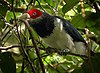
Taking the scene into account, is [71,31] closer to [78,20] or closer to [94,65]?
[78,20]

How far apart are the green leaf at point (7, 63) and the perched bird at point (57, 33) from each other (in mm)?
384

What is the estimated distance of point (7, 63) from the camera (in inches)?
30.0

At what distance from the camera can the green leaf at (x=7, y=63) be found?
0.74m

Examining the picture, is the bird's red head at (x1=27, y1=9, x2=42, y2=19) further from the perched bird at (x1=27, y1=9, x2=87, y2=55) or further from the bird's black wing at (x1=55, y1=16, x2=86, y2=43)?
the bird's black wing at (x1=55, y1=16, x2=86, y2=43)

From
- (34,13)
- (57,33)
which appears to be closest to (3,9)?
(34,13)

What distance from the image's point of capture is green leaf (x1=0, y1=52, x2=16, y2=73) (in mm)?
745

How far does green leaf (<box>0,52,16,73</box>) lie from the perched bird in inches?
15.1

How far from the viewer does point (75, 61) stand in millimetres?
1089

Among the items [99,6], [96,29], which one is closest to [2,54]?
[96,29]

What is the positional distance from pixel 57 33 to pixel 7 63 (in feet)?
1.44

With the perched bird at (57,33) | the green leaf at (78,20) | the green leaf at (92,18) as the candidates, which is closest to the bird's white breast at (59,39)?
the perched bird at (57,33)

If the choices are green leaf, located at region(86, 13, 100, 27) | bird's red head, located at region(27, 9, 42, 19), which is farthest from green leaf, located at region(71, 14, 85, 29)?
bird's red head, located at region(27, 9, 42, 19)

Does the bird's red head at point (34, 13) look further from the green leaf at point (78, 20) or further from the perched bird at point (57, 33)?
the green leaf at point (78, 20)

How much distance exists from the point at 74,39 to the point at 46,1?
0.25m
